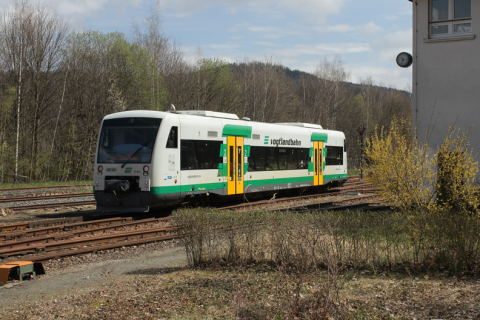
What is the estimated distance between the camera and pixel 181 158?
47.2 feet

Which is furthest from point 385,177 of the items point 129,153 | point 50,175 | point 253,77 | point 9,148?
point 253,77

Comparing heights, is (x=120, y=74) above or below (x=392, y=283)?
above

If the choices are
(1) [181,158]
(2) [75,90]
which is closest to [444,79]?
(1) [181,158]

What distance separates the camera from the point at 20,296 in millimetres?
6594

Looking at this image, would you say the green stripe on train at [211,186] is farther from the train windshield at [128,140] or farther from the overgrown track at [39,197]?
the overgrown track at [39,197]

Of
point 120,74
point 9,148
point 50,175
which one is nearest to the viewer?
point 9,148

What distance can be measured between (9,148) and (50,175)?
4.42 metres

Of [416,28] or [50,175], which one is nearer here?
[416,28]

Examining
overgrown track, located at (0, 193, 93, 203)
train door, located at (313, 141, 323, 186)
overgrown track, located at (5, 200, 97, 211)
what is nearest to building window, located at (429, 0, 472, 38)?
train door, located at (313, 141, 323, 186)

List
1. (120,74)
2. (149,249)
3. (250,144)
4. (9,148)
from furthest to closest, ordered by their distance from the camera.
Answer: (120,74)
(9,148)
(250,144)
(149,249)

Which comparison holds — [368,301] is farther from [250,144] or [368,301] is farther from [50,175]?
[50,175]

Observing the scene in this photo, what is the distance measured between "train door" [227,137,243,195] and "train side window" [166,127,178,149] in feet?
9.12

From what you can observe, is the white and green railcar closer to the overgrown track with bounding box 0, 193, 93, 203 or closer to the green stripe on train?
the green stripe on train

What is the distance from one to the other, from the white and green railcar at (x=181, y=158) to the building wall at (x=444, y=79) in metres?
6.23
